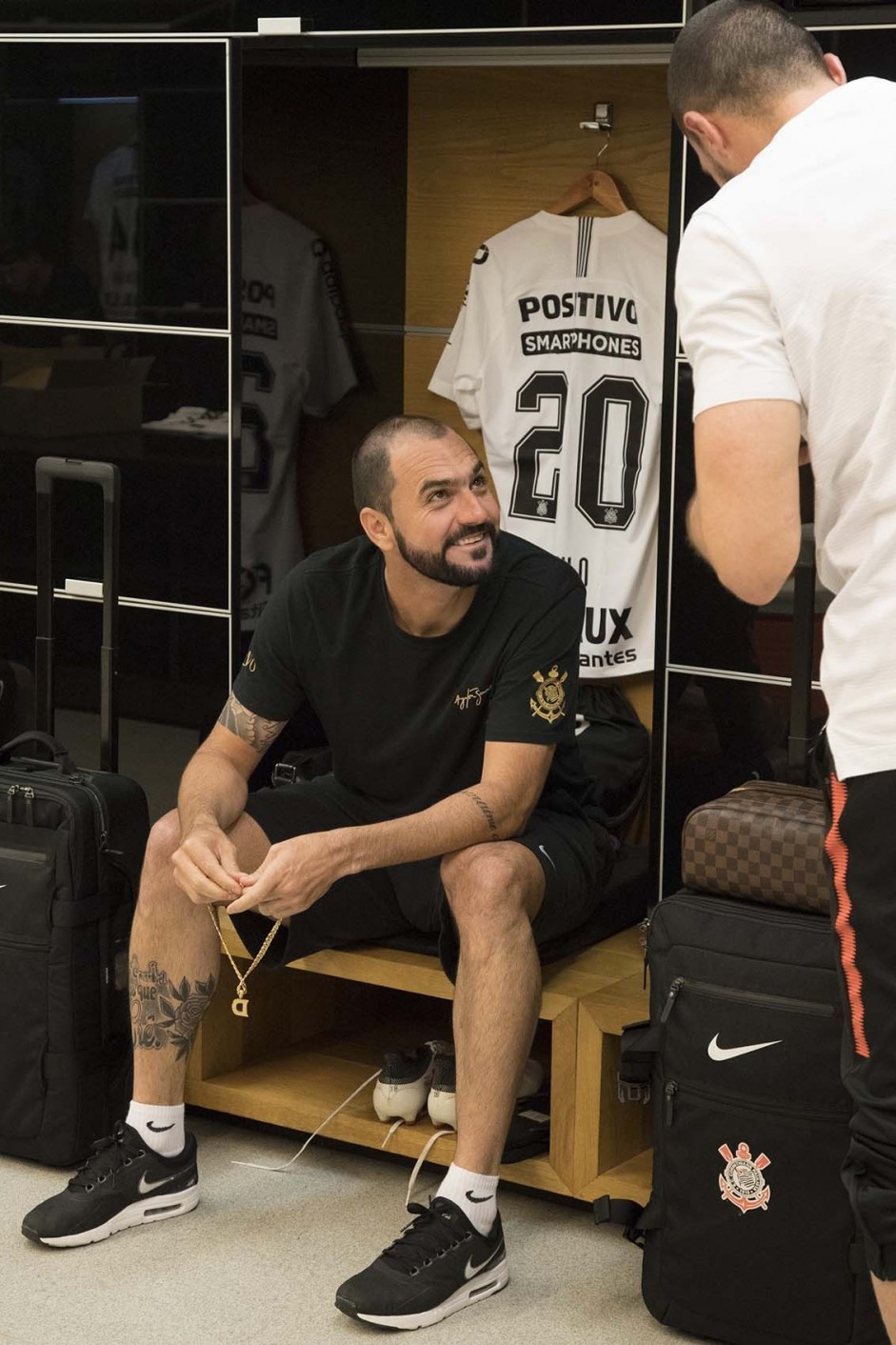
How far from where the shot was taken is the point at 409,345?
3.70 m

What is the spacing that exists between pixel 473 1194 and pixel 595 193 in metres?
1.85

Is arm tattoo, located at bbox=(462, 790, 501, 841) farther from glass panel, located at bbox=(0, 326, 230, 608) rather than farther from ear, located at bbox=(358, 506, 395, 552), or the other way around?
glass panel, located at bbox=(0, 326, 230, 608)

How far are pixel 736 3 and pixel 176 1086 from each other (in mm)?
1740

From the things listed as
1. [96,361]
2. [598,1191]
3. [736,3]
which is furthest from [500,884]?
[96,361]

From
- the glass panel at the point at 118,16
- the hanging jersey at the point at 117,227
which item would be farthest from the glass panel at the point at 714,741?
the glass panel at the point at 118,16

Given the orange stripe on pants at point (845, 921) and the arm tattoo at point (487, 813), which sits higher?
the orange stripe on pants at point (845, 921)

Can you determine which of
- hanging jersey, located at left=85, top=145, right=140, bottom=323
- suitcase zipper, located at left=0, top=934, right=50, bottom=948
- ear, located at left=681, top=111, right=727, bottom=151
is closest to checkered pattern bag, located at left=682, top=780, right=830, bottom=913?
ear, located at left=681, top=111, right=727, bottom=151

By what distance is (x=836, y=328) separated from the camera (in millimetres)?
1629

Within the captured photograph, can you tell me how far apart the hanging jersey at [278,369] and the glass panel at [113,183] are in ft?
0.34

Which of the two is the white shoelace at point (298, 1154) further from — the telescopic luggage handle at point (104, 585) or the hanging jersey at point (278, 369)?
the hanging jersey at point (278, 369)

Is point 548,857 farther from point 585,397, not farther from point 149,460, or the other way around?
point 149,460

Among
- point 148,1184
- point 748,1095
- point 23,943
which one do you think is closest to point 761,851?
point 748,1095

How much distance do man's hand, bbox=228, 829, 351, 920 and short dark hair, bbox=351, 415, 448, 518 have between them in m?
0.55

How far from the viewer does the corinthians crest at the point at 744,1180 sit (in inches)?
89.4
